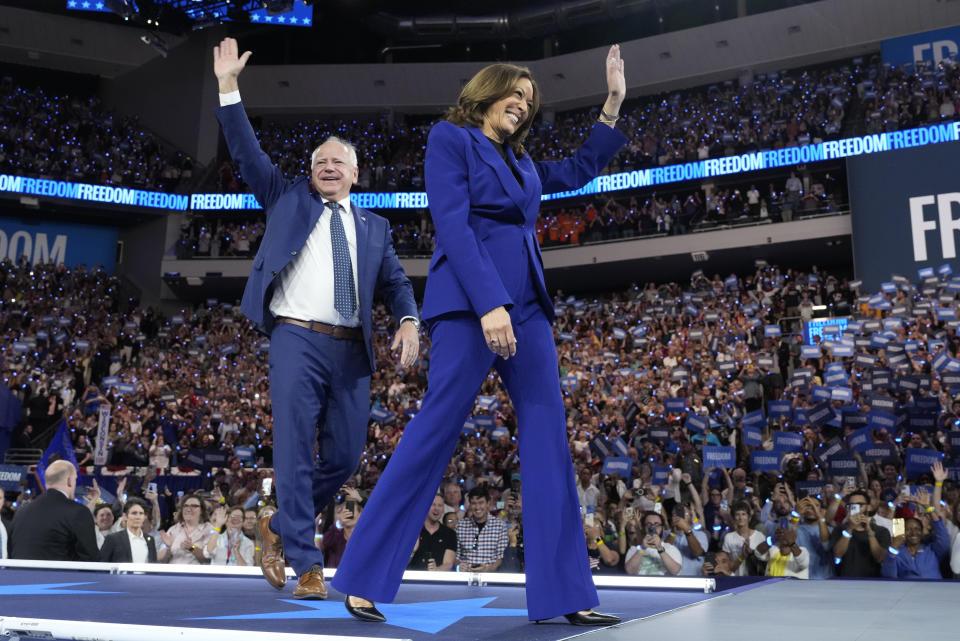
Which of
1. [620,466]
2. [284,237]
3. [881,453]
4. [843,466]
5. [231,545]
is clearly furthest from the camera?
[620,466]

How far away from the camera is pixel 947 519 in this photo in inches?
230

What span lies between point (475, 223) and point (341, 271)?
0.77 m

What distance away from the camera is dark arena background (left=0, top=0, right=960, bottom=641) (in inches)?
114

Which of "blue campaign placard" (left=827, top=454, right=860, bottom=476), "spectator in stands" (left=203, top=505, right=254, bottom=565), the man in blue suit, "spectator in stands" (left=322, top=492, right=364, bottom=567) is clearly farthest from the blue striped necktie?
"blue campaign placard" (left=827, top=454, right=860, bottom=476)

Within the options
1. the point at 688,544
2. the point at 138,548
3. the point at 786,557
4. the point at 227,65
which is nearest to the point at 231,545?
the point at 138,548

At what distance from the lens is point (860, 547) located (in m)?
5.19

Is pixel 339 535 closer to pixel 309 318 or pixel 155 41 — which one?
pixel 309 318

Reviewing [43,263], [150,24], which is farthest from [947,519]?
[43,263]

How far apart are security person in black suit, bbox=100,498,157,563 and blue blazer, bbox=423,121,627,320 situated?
3578 millimetres

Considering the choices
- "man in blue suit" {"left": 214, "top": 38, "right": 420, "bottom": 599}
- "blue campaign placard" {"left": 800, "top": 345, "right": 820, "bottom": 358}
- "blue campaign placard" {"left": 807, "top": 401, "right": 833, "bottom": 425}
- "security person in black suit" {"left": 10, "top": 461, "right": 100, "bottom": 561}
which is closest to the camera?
"man in blue suit" {"left": 214, "top": 38, "right": 420, "bottom": 599}

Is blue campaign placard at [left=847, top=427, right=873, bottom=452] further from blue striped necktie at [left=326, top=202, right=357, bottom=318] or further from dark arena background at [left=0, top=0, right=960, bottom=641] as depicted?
blue striped necktie at [left=326, top=202, right=357, bottom=318]

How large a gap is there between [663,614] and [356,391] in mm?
1225

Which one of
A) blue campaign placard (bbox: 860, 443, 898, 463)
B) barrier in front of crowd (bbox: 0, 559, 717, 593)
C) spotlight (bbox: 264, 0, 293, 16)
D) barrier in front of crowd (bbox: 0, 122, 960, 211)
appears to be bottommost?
barrier in front of crowd (bbox: 0, 559, 717, 593)

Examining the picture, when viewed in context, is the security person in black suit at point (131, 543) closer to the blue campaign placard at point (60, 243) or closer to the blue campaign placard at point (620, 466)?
the blue campaign placard at point (620, 466)
